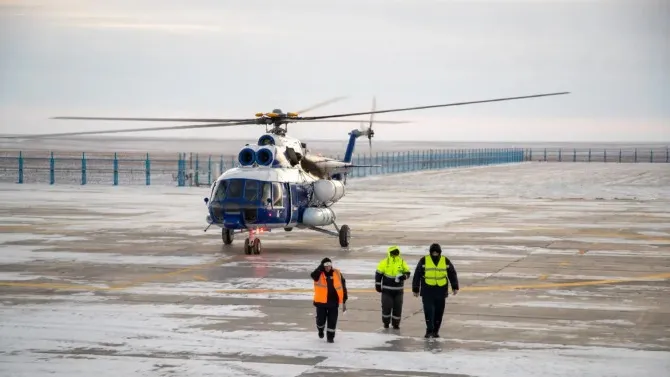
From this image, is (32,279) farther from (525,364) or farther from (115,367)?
(525,364)

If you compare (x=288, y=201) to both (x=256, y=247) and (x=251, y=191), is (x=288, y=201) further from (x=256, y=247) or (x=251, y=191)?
(x=256, y=247)

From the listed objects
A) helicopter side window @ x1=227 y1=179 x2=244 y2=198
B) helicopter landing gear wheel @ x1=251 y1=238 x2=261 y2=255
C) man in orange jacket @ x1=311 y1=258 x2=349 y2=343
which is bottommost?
helicopter landing gear wheel @ x1=251 y1=238 x2=261 y2=255

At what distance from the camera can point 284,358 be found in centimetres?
1481

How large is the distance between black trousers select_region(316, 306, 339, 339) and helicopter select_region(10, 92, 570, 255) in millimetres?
10773

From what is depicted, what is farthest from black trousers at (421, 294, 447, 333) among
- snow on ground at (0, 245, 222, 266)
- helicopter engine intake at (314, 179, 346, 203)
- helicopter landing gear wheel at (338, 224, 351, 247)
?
helicopter engine intake at (314, 179, 346, 203)

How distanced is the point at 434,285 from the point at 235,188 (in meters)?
11.8

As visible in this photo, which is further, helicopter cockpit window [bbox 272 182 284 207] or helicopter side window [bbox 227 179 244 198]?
helicopter cockpit window [bbox 272 182 284 207]

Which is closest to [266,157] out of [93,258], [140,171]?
[93,258]

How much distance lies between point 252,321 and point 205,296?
2946 millimetres

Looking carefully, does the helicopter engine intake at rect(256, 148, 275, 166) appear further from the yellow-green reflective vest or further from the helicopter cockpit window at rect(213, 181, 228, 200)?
the yellow-green reflective vest

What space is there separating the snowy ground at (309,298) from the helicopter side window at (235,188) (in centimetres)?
154

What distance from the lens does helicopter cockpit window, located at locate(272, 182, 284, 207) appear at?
27.8 metres

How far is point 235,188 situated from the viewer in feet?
90.2

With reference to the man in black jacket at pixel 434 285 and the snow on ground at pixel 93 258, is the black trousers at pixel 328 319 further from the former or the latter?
the snow on ground at pixel 93 258
